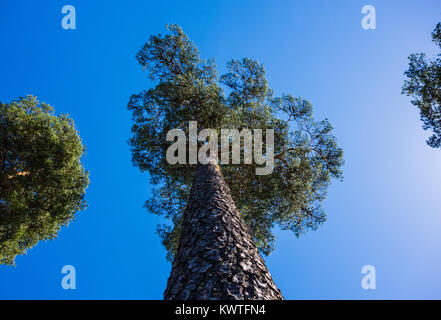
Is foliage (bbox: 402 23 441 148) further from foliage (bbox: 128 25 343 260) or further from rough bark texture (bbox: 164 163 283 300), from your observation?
rough bark texture (bbox: 164 163 283 300)

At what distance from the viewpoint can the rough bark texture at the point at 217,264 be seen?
283 centimetres

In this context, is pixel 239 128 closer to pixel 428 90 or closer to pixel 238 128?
pixel 238 128

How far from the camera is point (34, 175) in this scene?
10.9 meters

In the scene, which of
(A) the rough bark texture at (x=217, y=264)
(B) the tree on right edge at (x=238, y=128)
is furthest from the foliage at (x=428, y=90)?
(A) the rough bark texture at (x=217, y=264)

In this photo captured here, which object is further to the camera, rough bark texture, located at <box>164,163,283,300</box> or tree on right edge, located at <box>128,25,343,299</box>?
tree on right edge, located at <box>128,25,343,299</box>

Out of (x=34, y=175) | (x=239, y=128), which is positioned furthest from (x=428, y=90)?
(x=34, y=175)

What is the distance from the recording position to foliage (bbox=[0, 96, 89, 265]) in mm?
10102

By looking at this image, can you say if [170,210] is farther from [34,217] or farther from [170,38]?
[170,38]

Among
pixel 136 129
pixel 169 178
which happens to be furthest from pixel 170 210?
pixel 136 129

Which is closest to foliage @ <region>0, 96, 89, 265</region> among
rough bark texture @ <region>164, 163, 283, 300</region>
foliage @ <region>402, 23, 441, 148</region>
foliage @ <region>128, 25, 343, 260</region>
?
foliage @ <region>128, 25, 343, 260</region>

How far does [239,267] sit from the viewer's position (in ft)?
10.8

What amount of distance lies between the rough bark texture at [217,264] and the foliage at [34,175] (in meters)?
9.37

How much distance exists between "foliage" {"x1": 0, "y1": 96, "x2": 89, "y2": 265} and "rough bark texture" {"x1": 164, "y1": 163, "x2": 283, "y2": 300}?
9.37 m

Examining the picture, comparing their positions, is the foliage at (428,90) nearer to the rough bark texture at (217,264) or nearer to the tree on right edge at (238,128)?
the tree on right edge at (238,128)
